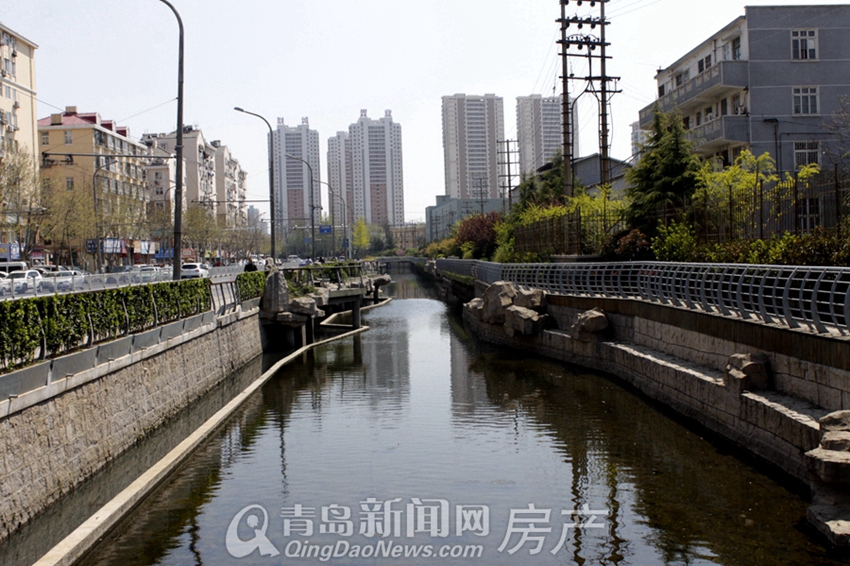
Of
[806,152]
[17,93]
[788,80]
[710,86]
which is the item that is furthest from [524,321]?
[17,93]

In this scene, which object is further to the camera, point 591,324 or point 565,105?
point 565,105

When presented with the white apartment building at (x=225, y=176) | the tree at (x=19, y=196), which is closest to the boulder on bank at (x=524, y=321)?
the tree at (x=19, y=196)

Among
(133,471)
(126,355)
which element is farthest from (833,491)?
(126,355)

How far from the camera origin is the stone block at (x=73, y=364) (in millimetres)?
10703

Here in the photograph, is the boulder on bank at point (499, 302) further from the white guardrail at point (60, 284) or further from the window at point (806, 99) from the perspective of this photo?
the window at point (806, 99)

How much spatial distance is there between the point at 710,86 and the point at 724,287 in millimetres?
23554

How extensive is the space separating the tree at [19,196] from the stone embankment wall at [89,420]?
23816 mm

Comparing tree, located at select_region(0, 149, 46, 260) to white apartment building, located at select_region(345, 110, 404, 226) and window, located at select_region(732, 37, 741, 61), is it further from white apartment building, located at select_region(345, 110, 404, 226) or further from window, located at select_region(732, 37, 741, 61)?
white apartment building, located at select_region(345, 110, 404, 226)

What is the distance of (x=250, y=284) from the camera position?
27734 millimetres

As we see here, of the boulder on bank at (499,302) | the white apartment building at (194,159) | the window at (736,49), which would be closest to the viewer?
the boulder on bank at (499,302)

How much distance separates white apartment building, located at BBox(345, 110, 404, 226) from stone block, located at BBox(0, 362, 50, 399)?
7114 inches

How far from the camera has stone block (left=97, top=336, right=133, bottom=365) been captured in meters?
12.5

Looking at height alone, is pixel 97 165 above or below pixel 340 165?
below

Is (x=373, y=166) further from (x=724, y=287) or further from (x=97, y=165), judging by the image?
(x=724, y=287)
